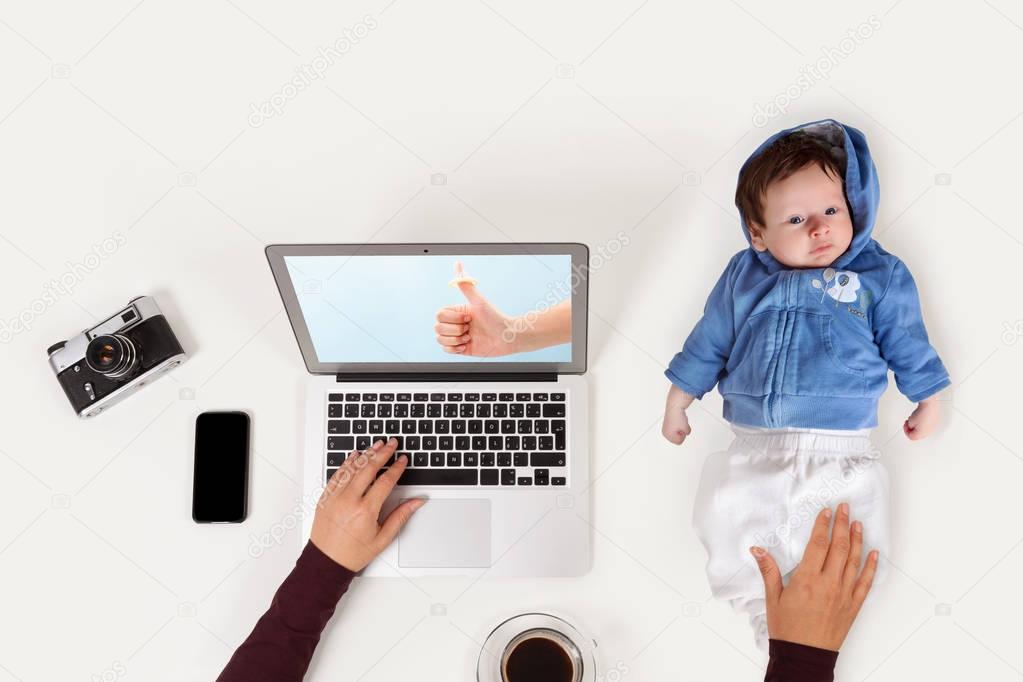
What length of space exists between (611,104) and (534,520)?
0.63 meters

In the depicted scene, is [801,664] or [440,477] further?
[440,477]

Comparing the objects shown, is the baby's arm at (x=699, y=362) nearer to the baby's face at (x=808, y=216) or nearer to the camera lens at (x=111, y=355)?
the baby's face at (x=808, y=216)

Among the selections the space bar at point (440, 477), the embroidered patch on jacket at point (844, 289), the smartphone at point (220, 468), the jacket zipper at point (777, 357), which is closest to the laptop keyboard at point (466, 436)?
the space bar at point (440, 477)

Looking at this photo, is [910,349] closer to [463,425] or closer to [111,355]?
[463,425]

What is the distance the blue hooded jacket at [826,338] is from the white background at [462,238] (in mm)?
70

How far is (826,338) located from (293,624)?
2.61ft

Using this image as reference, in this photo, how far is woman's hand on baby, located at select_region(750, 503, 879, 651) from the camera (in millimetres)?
856

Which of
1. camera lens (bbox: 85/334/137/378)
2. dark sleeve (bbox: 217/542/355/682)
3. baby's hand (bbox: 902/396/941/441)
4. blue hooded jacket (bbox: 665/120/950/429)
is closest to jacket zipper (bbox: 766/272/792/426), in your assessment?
blue hooded jacket (bbox: 665/120/950/429)

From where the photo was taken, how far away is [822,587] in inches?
33.9

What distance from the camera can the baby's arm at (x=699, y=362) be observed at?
0.94 m

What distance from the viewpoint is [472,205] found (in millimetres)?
1036

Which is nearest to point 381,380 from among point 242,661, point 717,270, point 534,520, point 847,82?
point 534,520

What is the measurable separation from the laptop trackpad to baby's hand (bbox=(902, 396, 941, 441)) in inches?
23.4

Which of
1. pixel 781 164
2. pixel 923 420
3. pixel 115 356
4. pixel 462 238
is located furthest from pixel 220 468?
pixel 923 420
